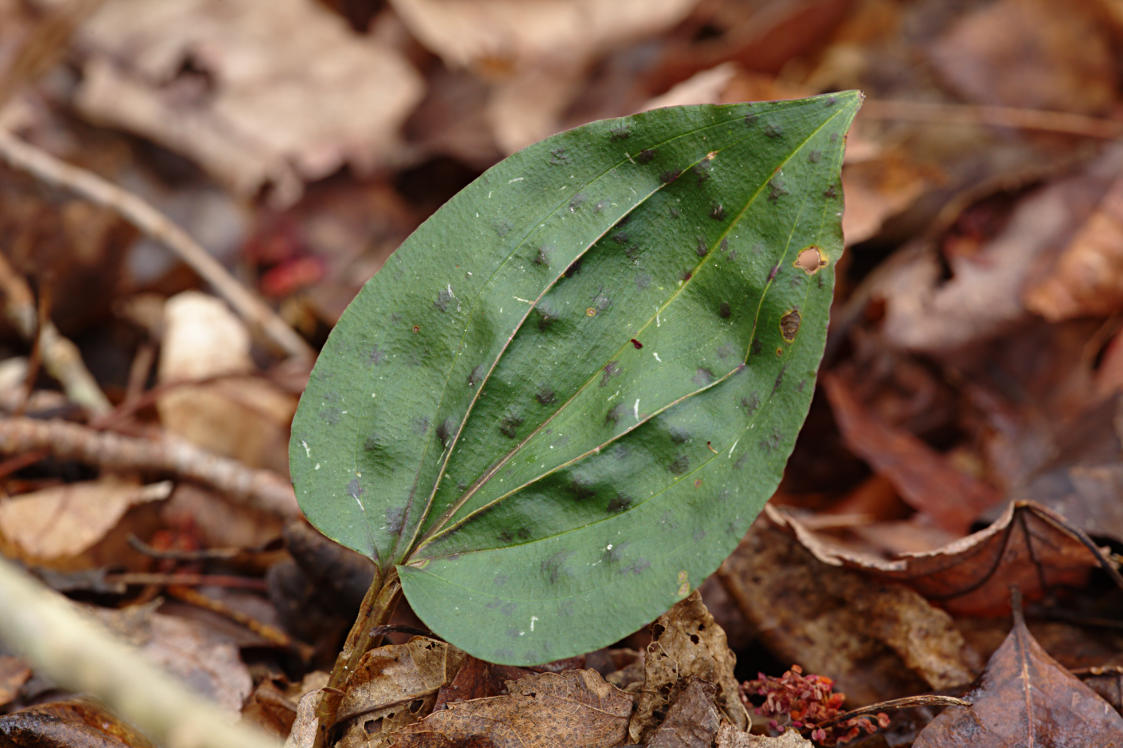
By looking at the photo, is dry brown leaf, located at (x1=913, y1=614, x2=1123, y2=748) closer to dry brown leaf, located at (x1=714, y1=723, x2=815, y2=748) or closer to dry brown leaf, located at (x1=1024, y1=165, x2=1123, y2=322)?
A: dry brown leaf, located at (x1=714, y1=723, x2=815, y2=748)

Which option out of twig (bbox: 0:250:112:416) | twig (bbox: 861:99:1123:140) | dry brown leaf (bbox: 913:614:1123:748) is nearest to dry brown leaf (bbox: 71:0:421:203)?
twig (bbox: 0:250:112:416)

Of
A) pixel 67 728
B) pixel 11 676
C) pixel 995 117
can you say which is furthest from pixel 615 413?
pixel 995 117

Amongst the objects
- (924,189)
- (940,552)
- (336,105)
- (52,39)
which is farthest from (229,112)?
(940,552)

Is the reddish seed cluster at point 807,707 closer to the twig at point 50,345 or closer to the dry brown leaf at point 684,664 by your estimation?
the dry brown leaf at point 684,664

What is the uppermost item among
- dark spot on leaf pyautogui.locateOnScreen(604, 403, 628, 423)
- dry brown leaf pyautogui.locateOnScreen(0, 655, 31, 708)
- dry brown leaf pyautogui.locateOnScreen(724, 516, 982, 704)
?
dark spot on leaf pyautogui.locateOnScreen(604, 403, 628, 423)

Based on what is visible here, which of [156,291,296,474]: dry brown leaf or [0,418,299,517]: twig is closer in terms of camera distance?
[0,418,299,517]: twig

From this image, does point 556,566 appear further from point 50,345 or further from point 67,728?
point 50,345
